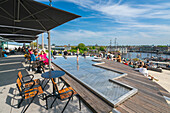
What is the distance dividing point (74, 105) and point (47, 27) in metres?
5.17

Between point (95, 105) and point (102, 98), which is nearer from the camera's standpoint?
point (95, 105)

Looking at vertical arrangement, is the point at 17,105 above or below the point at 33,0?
below

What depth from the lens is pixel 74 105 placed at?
8.20ft

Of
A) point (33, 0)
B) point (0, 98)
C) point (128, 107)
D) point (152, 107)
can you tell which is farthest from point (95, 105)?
point (33, 0)

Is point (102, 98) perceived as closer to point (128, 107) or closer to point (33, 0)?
point (128, 107)

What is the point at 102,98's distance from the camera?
8.99 feet

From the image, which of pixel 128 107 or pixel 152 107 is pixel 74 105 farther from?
pixel 152 107

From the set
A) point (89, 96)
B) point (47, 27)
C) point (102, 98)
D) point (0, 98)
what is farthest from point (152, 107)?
point (47, 27)

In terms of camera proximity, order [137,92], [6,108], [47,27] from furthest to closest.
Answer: [47,27]
[137,92]
[6,108]

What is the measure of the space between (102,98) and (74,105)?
0.94 meters

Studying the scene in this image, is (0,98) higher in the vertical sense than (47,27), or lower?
lower

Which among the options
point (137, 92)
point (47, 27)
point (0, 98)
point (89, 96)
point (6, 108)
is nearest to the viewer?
point (6, 108)

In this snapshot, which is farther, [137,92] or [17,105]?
[137,92]

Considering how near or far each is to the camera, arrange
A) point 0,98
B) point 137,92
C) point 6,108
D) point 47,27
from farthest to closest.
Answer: point 47,27 < point 137,92 < point 0,98 < point 6,108
